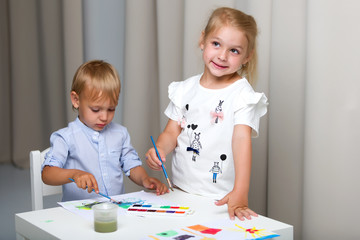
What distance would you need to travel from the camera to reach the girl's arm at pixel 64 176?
1321 millimetres

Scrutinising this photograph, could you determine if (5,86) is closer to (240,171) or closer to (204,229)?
(240,171)

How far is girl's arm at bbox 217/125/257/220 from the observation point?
1.23 meters

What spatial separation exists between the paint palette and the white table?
2cm

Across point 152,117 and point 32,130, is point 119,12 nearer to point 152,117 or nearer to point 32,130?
point 152,117

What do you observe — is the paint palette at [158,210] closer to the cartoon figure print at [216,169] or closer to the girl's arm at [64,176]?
the girl's arm at [64,176]

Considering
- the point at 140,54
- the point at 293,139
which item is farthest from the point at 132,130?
the point at 293,139

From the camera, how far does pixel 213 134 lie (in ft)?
5.07

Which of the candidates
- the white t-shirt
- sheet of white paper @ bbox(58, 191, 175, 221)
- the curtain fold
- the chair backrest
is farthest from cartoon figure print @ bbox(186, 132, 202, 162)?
the curtain fold

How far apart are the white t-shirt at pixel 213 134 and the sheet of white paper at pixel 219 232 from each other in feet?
1.16

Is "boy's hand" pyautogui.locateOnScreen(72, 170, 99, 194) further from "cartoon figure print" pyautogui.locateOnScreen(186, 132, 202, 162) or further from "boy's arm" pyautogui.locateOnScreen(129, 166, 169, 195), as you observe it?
"cartoon figure print" pyautogui.locateOnScreen(186, 132, 202, 162)

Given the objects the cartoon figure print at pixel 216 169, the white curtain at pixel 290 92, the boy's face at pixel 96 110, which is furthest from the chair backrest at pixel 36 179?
the white curtain at pixel 290 92

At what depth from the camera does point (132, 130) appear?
286 centimetres

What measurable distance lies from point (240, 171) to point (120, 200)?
329 millimetres

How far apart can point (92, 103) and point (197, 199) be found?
455 mm
